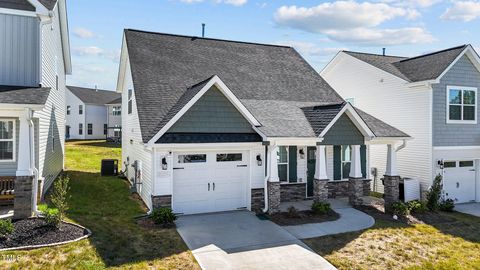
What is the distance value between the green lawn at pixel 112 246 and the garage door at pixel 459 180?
14.1 metres

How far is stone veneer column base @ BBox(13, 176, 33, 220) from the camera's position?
406 inches

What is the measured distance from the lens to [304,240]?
10.4 meters

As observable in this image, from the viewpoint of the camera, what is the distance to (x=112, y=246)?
9.08 meters

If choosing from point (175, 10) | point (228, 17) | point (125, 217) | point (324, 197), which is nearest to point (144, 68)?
point (175, 10)

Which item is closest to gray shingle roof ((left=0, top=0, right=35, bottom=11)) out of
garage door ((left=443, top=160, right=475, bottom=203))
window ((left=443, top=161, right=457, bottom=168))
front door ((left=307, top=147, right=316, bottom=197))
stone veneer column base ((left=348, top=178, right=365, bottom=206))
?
front door ((left=307, top=147, right=316, bottom=197))

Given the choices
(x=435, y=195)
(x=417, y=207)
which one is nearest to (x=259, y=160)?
(x=417, y=207)

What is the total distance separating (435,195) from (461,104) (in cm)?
521

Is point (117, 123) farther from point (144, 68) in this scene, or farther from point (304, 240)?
point (304, 240)

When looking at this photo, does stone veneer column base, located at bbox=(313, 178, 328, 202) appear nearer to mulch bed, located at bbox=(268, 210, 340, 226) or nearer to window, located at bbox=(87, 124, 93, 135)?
mulch bed, located at bbox=(268, 210, 340, 226)

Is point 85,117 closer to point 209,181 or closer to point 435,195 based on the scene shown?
point 209,181

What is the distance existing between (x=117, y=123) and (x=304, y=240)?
144 feet

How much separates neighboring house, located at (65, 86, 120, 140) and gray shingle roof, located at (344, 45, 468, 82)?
39.0 meters

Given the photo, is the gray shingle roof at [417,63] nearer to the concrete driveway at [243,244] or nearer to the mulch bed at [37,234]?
the concrete driveway at [243,244]

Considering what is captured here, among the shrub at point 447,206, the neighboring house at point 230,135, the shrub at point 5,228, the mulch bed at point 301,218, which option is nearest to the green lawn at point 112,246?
the shrub at point 5,228
